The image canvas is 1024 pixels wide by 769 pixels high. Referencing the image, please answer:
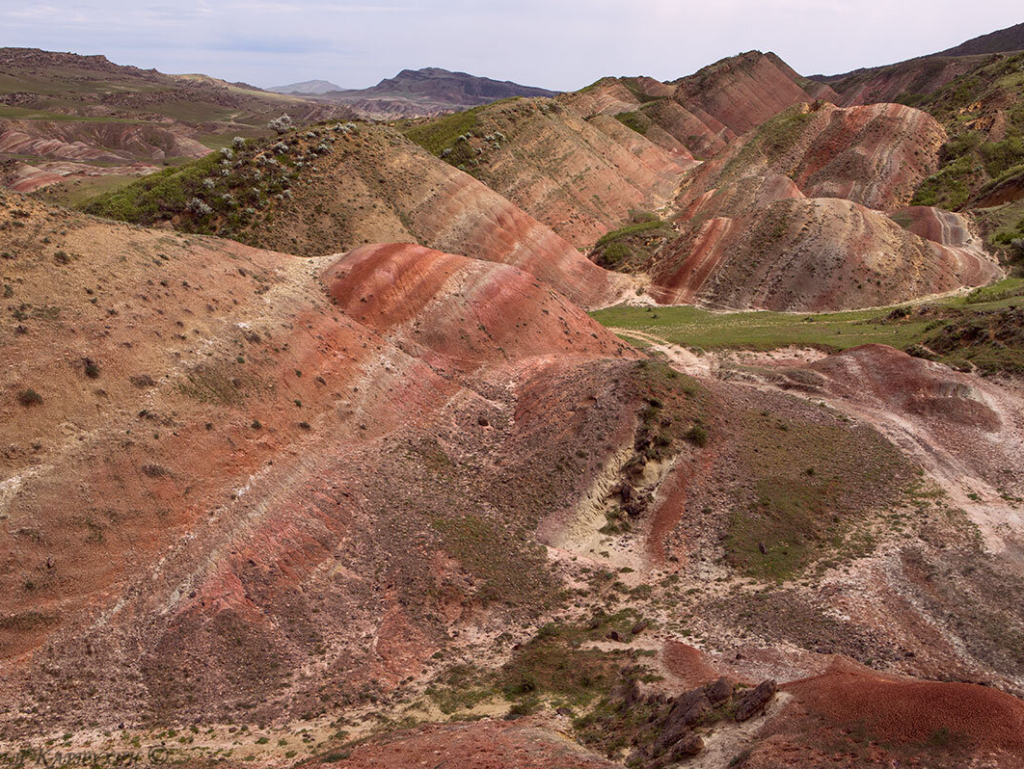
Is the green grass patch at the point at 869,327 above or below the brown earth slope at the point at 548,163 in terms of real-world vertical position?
below

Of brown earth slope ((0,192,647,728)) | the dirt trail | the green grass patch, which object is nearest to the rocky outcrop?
the green grass patch

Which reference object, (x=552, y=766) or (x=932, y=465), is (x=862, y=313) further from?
(x=552, y=766)

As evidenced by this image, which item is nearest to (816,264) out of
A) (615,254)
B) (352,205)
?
(615,254)

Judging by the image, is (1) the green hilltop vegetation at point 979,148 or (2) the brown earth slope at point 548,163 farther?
(2) the brown earth slope at point 548,163

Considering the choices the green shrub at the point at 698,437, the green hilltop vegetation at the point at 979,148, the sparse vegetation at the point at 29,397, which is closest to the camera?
the sparse vegetation at the point at 29,397

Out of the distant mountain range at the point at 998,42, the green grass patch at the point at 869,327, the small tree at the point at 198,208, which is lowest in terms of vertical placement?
the green grass patch at the point at 869,327

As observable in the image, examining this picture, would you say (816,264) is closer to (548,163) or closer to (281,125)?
(548,163)

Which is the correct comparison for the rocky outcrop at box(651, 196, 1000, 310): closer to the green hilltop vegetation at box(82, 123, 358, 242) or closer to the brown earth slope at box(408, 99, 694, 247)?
the brown earth slope at box(408, 99, 694, 247)

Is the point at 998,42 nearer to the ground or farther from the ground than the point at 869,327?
farther from the ground

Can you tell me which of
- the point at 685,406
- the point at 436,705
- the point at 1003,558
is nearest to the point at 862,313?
the point at 685,406

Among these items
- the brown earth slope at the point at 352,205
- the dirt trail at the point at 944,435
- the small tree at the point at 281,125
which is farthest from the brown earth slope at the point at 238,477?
the small tree at the point at 281,125

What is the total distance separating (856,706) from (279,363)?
20.4 meters

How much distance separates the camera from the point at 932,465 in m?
26.8

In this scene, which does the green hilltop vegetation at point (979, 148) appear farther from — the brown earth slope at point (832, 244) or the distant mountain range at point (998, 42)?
the distant mountain range at point (998, 42)
